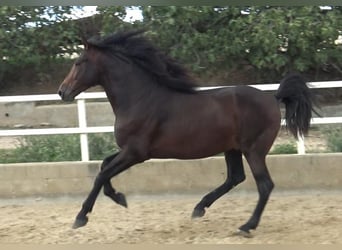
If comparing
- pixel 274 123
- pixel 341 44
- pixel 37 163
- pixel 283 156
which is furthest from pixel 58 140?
pixel 341 44

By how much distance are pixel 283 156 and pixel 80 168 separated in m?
2.55

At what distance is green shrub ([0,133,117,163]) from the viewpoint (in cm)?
748

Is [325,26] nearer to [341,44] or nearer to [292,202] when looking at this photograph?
[341,44]

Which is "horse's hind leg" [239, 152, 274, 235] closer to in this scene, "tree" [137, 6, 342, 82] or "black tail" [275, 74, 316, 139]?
"black tail" [275, 74, 316, 139]

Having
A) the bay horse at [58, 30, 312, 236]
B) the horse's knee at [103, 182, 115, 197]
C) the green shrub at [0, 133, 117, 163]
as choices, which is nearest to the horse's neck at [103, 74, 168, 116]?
the bay horse at [58, 30, 312, 236]

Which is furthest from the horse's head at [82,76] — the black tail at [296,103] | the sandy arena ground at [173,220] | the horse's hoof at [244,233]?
the horse's hoof at [244,233]

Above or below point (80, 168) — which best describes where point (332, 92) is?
below

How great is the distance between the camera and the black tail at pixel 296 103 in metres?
5.41

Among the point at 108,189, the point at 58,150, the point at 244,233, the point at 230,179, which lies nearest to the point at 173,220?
the point at 230,179

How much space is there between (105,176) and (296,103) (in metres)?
2.07

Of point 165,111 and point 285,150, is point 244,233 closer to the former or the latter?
point 165,111

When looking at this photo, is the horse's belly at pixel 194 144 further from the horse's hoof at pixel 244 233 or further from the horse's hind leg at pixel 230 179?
the horse's hoof at pixel 244 233

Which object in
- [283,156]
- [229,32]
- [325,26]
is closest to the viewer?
[283,156]

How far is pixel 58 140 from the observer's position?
8.03 m
